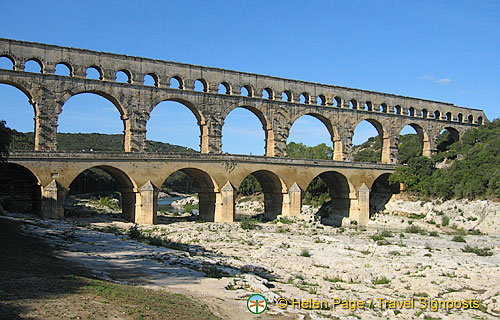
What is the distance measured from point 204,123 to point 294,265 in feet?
62.9

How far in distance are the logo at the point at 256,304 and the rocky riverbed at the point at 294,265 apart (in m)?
0.19

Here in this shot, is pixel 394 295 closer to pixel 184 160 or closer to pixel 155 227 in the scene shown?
pixel 155 227

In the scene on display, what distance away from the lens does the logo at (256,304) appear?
34.2ft

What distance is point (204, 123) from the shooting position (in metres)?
36.1

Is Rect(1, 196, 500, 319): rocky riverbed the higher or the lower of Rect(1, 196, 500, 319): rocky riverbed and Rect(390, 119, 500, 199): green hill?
the lower

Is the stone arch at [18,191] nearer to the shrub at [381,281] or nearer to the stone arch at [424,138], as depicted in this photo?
the shrub at [381,281]

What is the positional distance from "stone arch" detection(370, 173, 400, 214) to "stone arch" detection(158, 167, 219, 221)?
17.1 m

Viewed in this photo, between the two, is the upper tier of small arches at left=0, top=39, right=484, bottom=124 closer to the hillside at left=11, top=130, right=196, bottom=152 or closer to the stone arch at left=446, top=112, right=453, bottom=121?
the stone arch at left=446, top=112, right=453, bottom=121

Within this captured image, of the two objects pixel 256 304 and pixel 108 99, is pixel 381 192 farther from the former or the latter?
pixel 256 304

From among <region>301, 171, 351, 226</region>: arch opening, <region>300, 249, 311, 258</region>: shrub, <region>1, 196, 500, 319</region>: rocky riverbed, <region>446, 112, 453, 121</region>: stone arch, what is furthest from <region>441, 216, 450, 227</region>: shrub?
<region>300, 249, 311, 258</region>: shrub

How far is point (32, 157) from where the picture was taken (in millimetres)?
27719

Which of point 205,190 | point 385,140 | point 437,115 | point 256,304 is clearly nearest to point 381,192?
point 385,140

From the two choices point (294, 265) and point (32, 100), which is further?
point (32, 100)

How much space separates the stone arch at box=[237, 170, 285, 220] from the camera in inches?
1460
